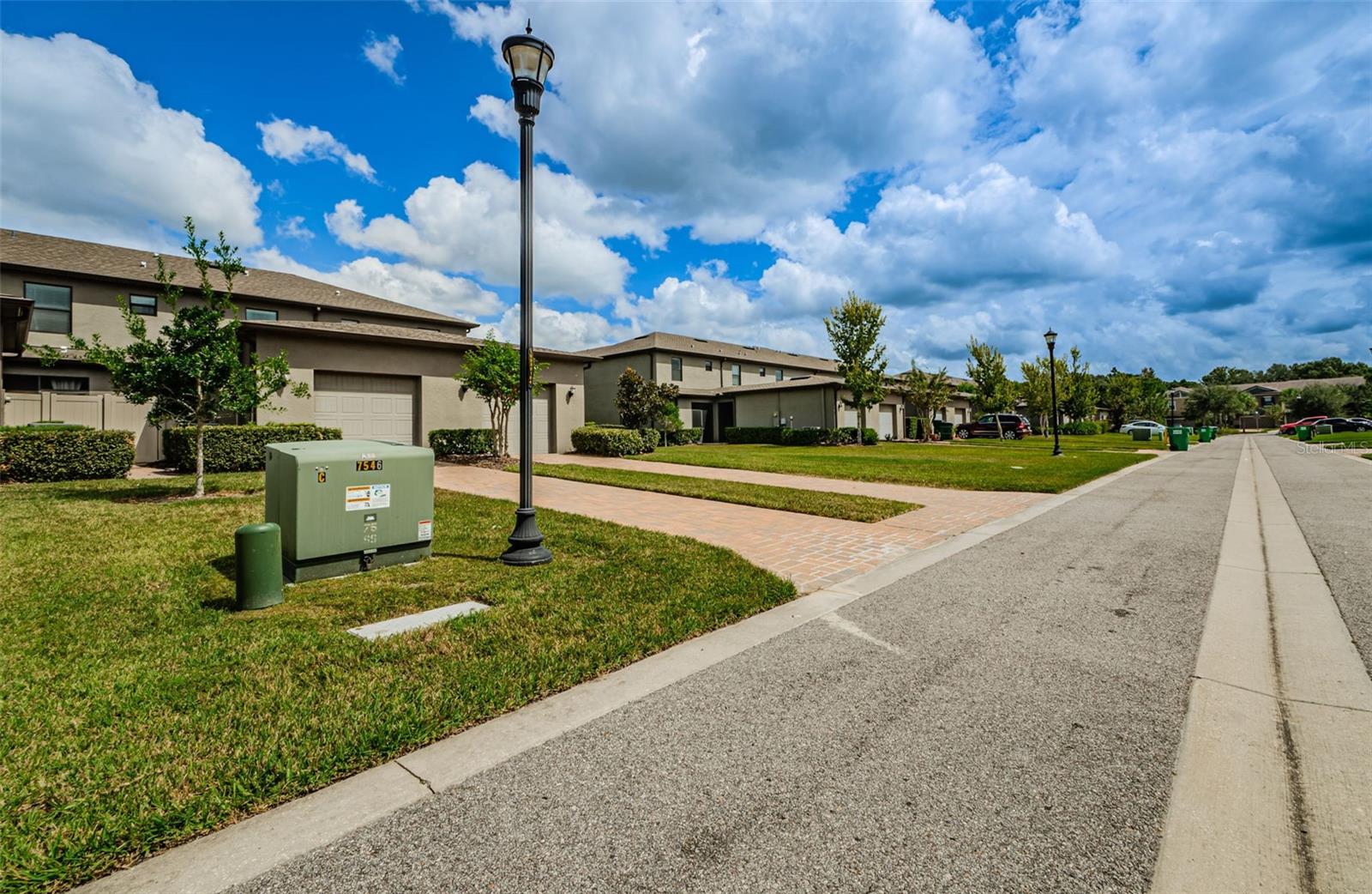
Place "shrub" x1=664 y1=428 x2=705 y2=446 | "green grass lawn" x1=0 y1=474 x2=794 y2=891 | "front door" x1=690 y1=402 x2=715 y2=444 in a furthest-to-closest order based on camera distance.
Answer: "front door" x1=690 y1=402 x2=715 y2=444 → "shrub" x1=664 y1=428 x2=705 y2=446 → "green grass lawn" x1=0 y1=474 x2=794 y2=891

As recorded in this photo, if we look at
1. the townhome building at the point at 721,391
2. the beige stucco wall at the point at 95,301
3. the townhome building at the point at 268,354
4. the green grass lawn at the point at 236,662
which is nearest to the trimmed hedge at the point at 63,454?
the townhome building at the point at 268,354

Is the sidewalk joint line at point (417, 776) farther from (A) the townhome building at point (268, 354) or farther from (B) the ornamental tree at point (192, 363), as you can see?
(A) the townhome building at point (268, 354)

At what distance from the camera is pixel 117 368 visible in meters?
8.65

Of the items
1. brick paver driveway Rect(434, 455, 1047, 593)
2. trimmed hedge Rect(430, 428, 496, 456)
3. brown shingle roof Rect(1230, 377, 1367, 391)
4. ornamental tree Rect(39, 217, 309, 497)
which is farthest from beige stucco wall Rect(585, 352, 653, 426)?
brown shingle roof Rect(1230, 377, 1367, 391)

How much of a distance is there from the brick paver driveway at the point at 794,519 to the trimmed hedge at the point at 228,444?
12.2ft

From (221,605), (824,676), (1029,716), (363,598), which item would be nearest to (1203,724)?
(1029,716)

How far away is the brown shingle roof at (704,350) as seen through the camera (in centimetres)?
3497

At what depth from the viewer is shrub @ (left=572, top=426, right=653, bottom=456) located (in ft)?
68.8

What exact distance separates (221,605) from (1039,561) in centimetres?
774

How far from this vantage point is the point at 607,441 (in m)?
21.0

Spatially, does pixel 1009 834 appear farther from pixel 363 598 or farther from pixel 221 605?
pixel 221 605

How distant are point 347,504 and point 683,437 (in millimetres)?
25923

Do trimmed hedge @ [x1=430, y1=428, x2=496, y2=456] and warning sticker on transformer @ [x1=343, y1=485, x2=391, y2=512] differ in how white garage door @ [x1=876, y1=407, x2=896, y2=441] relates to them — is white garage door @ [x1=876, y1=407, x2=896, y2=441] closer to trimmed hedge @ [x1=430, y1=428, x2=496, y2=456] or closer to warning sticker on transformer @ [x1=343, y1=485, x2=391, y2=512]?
trimmed hedge @ [x1=430, y1=428, x2=496, y2=456]

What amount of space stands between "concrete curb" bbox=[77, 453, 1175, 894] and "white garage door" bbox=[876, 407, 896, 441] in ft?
112
